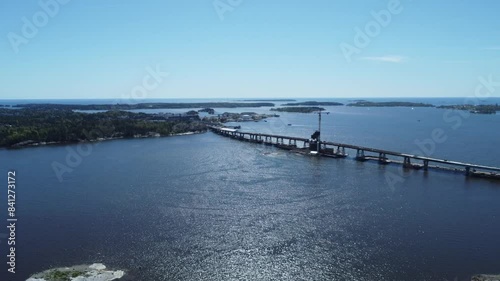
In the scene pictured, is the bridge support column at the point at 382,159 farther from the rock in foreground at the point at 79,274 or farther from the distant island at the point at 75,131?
the distant island at the point at 75,131

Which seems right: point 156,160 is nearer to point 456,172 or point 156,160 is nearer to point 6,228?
point 6,228

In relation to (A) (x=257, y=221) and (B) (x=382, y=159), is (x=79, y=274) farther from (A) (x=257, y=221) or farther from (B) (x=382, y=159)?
(B) (x=382, y=159)

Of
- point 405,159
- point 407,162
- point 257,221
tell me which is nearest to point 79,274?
point 257,221

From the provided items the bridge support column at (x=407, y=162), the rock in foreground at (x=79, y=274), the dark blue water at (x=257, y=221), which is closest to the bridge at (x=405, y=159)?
the bridge support column at (x=407, y=162)

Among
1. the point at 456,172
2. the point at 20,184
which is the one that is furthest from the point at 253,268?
the point at 456,172

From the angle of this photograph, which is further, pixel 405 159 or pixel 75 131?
pixel 75 131
